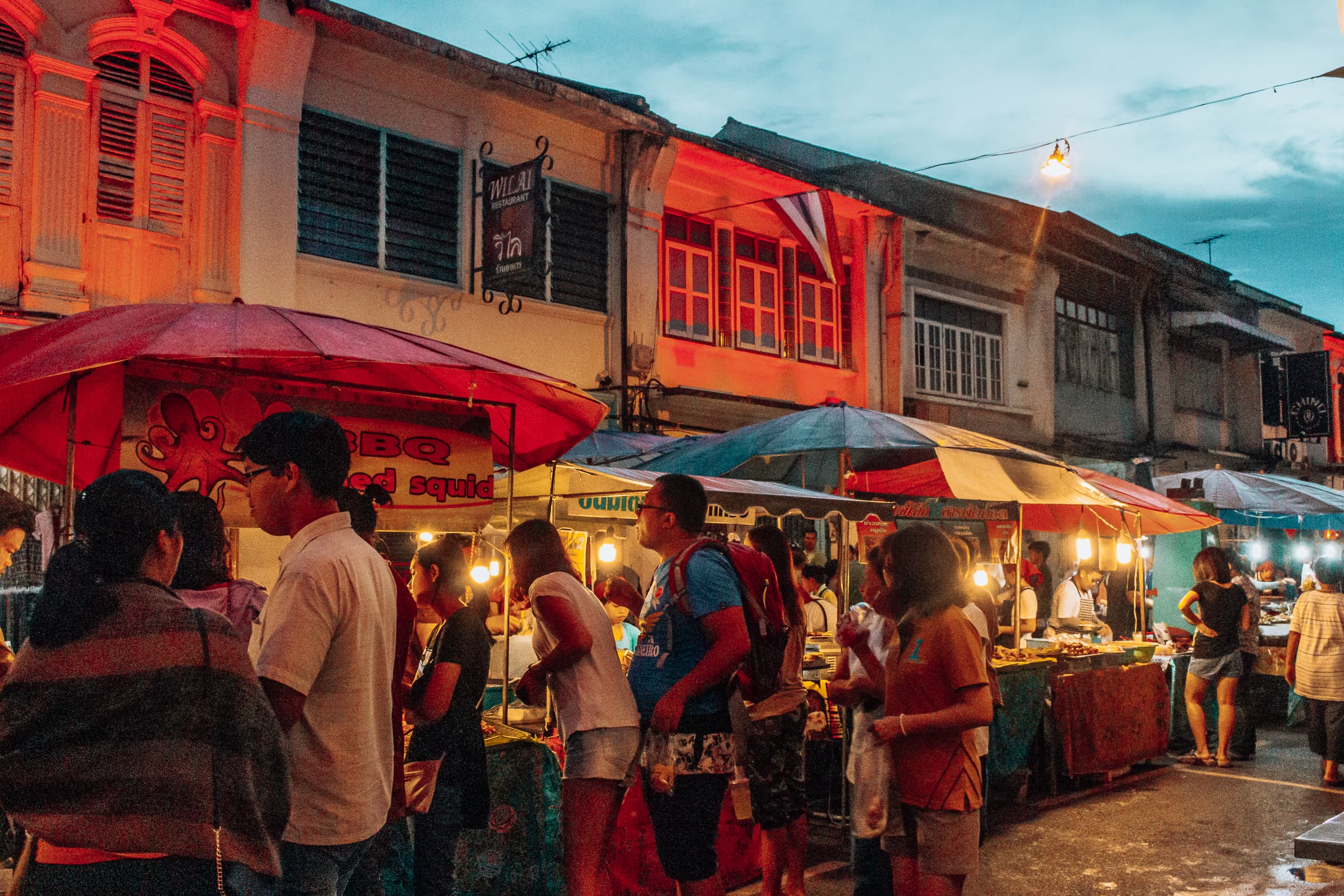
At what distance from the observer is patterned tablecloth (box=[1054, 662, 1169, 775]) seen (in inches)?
372

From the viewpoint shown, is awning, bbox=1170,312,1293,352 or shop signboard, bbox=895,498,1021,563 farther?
awning, bbox=1170,312,1293,352

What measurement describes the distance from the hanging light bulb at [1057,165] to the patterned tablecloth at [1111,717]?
715cm

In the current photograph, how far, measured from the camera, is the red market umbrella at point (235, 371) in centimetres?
436

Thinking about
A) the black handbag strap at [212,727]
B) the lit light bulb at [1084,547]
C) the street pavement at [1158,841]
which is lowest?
the street pavement at [1158,841]

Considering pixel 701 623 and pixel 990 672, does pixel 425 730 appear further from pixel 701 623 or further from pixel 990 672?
pixel 990 672

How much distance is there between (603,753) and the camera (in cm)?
428

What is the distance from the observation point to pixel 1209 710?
1168cm

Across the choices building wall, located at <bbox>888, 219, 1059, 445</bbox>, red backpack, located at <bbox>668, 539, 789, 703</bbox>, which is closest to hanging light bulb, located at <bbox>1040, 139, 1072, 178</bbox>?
building wall, located at <bbox>888, 219, 1059, 445</bbox>

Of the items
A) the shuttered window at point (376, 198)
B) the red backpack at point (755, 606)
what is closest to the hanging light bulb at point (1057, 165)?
the shuttered window at point (376, 198)

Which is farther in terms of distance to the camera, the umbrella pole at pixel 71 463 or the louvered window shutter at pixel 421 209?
the louvered window shutter at pixel 421 209

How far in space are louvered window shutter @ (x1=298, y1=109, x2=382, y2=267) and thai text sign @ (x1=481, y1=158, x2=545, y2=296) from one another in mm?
1247

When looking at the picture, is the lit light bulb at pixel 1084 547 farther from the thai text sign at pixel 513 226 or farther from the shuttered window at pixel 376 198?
the shuttered window at pixel 376 198

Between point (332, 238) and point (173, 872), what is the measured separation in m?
10.7

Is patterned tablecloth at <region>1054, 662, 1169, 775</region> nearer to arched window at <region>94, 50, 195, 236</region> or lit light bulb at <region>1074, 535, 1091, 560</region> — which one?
lit light bulb at <region>1074, 535, 1091, 560</region>
